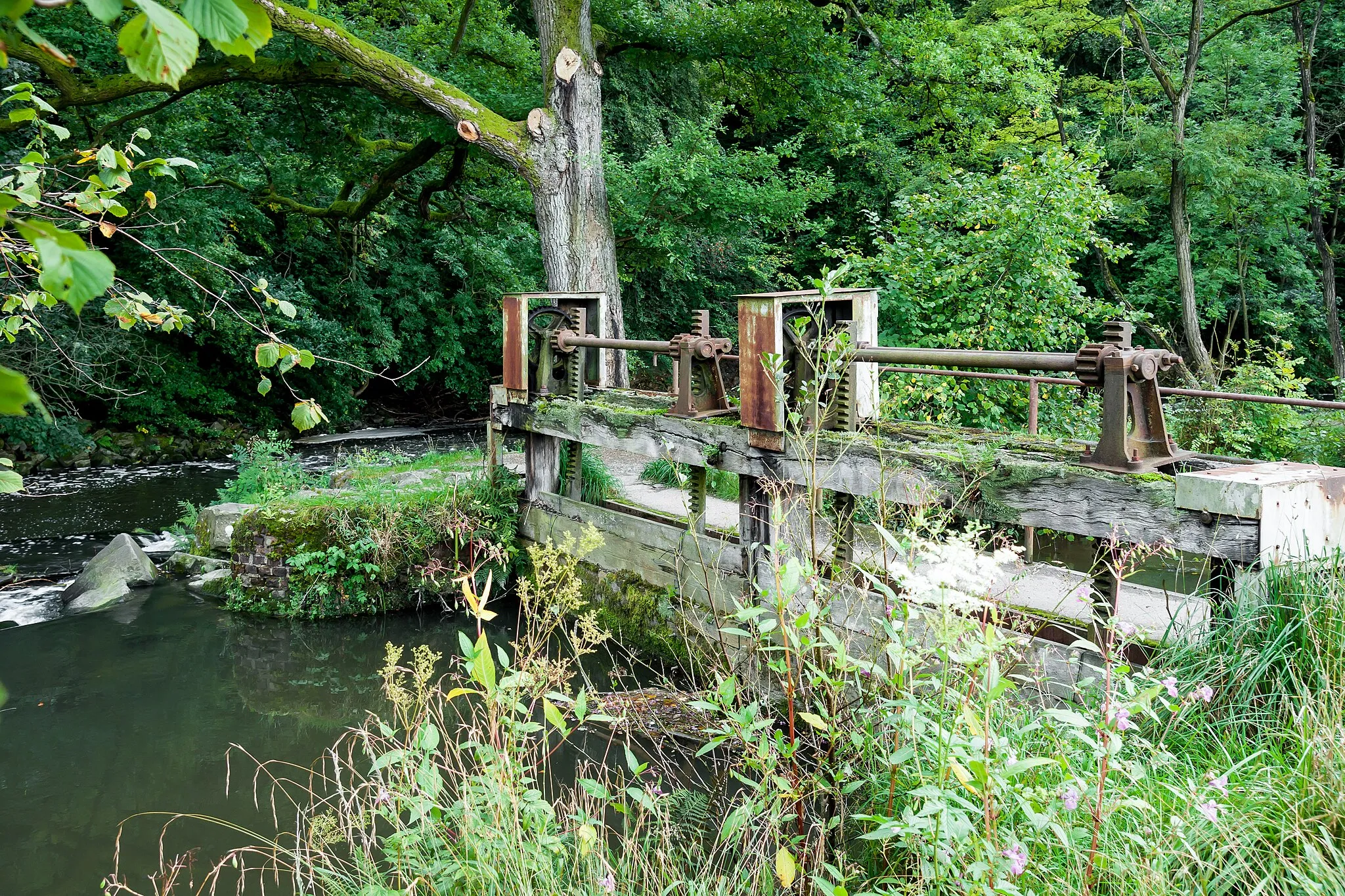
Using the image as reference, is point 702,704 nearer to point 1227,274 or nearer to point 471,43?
point 471,43

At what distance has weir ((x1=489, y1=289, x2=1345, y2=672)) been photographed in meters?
3.79

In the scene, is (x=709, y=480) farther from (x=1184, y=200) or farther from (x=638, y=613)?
(x=1184, y=200)

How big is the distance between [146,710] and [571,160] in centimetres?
755

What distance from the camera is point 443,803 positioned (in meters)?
3.53

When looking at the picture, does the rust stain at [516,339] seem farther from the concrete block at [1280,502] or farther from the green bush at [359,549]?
the concrete block at [1280,502]

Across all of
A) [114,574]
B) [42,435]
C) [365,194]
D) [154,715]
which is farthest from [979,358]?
[42,435]

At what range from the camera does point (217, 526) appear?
9672 millimetres

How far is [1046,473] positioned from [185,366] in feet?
52.3

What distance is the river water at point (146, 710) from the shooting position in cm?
501

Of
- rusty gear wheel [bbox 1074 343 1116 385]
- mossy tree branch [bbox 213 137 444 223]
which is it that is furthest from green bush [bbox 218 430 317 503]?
rusty gear wheel [bbox 1074 343 1116 385]

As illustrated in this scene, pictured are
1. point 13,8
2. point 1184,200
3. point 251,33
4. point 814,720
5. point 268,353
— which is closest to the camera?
→ point 13,8

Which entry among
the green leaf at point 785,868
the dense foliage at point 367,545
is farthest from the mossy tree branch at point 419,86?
the green leaf at point 785,868

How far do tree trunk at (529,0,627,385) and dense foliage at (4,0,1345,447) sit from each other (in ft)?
2.73

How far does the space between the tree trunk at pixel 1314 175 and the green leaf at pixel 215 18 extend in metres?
20.0
